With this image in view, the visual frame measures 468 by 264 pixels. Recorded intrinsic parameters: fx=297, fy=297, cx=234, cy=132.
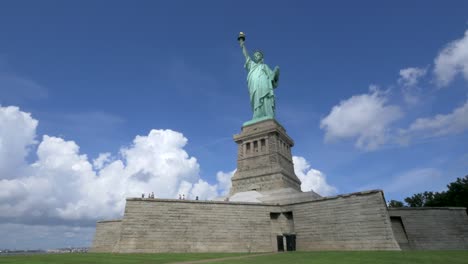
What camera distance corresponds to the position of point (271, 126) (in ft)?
134

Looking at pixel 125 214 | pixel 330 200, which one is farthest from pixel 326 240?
pixel 125 214

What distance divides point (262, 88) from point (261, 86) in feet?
1.18

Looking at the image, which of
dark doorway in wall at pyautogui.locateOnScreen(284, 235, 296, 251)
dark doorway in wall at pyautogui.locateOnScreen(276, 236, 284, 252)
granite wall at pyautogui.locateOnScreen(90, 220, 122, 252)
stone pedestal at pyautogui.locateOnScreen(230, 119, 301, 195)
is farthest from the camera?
stone pedestal at pyautogui.locateOnScreen(230, 119, 301, 195)

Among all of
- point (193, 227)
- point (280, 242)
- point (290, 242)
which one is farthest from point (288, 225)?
point (193, 227)

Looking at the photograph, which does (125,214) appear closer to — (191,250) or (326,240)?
(191,250)

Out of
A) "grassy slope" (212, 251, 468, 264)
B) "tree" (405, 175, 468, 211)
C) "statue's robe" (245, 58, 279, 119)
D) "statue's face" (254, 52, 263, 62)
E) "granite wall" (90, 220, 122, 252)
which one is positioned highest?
"statue's face" (254, 52, 263, 62)

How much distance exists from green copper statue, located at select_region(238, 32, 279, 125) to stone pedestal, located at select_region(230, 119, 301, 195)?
6.85ft

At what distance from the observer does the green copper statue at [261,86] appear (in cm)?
4403

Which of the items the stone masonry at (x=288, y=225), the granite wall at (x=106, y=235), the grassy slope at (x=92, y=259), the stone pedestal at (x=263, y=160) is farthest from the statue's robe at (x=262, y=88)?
the grassy slope at (x=92, y=259)

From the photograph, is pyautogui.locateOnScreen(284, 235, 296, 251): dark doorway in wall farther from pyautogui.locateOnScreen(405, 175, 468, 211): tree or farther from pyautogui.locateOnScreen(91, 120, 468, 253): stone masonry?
pyautogui.locateOnScreen(405, 175, 468, 211): tree

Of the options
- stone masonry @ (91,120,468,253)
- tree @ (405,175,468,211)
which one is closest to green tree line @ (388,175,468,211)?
tree @ (405,175,468,211)

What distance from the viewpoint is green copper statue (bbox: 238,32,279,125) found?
44.0 metres

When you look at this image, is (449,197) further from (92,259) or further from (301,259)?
(92,259)

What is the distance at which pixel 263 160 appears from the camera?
129 ft
